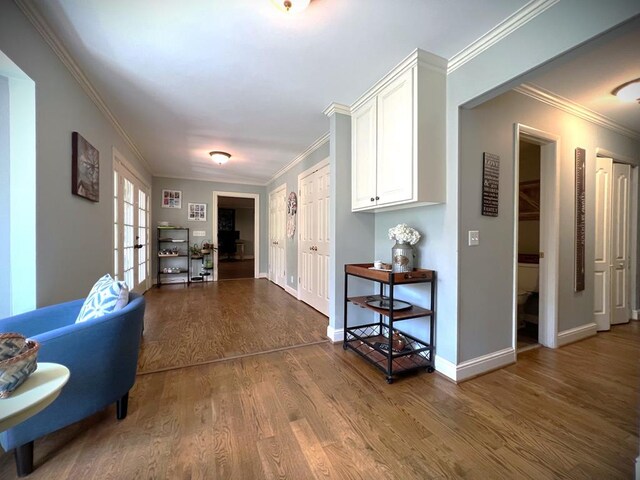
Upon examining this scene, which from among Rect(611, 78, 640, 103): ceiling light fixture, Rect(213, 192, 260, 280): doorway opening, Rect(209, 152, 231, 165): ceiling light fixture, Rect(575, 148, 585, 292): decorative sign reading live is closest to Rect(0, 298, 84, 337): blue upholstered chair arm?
Rect(209, 152, 231, 165): ceiling light fixture

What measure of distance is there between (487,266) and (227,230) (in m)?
10.5

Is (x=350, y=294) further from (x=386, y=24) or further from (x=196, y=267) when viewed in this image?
(x=196, y=267)

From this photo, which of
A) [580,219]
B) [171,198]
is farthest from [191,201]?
[580,219]

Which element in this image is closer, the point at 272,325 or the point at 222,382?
the point at 222,382

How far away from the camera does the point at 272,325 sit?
316 centimetres

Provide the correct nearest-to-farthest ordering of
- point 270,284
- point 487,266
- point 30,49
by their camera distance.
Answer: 1. point 30,49
2. point 487,266
3. point 270,284

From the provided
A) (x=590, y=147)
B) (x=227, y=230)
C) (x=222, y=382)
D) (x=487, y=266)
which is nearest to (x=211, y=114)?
(x=222, y=382)

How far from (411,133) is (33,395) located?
2.32 meters

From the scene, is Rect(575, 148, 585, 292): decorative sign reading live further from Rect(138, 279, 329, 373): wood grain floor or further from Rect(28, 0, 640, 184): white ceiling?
Rect(138, 279, 329, 373): wood grain floor

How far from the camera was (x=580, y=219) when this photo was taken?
2736 mm

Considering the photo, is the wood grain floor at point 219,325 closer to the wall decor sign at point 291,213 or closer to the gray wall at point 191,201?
the wall decor sign at point 291,213

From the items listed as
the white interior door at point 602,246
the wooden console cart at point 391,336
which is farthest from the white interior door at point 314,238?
the white interior door at point 602,246

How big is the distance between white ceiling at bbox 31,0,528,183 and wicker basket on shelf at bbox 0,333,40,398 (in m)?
1.76

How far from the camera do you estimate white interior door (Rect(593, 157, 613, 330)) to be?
9.62ft
